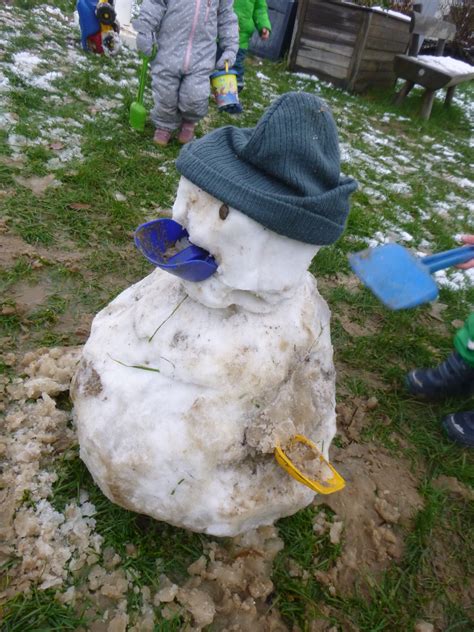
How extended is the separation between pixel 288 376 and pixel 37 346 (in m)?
1.23

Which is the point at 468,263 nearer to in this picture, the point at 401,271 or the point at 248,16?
the point at 401,271

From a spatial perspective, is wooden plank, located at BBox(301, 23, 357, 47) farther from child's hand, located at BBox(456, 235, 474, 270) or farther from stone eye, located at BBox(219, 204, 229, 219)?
stone eye, located at BBox(219, 204, 229, 219)

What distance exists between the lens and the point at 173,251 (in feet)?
4.53

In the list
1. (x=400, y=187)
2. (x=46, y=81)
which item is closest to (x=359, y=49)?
(x=400, y=187)

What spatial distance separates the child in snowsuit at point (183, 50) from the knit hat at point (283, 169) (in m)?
3.02

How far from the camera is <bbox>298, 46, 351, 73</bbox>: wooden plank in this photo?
7.25 m

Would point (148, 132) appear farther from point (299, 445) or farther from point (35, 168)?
point (299, 445)

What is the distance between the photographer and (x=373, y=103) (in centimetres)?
722

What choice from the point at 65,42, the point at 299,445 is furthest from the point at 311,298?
the point at 65,42

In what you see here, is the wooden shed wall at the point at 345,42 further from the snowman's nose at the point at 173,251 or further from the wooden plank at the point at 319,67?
the snowman's nose at the point at 173,251

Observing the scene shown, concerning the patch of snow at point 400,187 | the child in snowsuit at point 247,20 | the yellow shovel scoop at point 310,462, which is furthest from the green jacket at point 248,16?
the yellow shovel scoop at point 310,462

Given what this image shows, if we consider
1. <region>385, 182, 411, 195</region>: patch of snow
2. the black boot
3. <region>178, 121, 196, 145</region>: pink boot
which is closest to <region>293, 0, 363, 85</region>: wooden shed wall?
<region>385, 182, 411, 195</region>: patch of snow

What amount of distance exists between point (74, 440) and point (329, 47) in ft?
24.3

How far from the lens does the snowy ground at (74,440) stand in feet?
4.84
